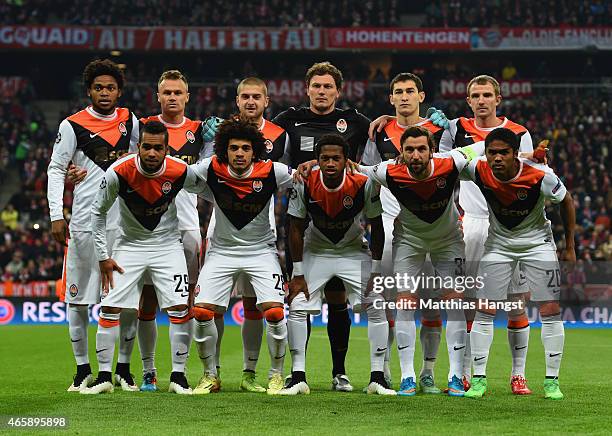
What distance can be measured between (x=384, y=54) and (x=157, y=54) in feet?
26.6

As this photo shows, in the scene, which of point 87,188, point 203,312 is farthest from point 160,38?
point 203,312

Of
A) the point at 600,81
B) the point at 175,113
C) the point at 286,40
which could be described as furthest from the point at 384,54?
the point at 175,113

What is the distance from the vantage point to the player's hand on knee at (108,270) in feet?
27.1

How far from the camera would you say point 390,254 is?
884cm

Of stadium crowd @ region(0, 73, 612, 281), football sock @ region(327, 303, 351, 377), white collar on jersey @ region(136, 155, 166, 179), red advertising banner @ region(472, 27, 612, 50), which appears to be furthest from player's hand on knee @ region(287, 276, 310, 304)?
red advertising banner @ region(472, 27, 612, 50)

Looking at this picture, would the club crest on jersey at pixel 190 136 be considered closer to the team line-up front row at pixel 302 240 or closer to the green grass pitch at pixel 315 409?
the team line-up front row at pixel 302 240

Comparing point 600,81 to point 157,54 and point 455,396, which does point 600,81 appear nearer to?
point 157,54

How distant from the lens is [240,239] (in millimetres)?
8422

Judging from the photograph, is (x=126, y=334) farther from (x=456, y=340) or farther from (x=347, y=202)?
(x=456, y=340)

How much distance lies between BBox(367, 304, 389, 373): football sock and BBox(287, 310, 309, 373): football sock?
56 centimetres

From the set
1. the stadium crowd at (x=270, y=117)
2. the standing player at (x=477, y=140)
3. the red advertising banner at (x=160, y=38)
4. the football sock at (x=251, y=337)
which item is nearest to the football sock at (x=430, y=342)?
the standing player at (x=477, y=140)

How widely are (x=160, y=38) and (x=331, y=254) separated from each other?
26158 millimetres

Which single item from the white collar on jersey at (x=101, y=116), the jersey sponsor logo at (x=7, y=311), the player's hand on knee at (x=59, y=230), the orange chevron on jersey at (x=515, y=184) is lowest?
the jersey sponsor logo at (x=7, y=311)

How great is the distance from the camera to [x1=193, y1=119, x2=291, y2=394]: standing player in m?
8.30
